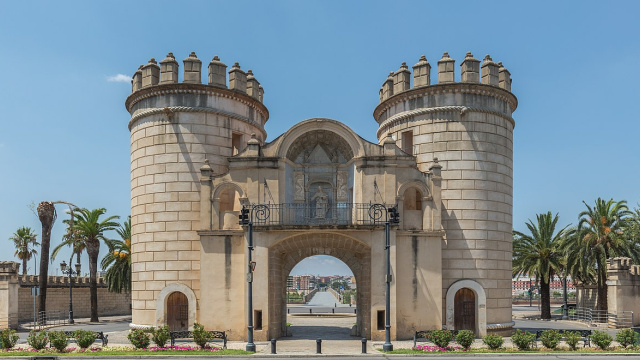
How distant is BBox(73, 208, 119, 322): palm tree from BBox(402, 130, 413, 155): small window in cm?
2487

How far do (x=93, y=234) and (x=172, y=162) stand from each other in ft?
59.7

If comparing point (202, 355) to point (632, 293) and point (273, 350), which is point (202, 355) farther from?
point (632, 293)

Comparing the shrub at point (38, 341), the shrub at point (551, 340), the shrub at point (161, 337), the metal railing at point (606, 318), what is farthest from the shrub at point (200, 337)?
the metal railing at point (606, 318)

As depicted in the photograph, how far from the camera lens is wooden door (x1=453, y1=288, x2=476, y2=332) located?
29.1m

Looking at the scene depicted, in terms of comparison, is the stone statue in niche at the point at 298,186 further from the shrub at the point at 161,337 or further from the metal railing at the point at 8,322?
the metal railing at the point at 8,322

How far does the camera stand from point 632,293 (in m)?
38.9

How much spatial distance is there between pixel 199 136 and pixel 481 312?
1641 centimetres

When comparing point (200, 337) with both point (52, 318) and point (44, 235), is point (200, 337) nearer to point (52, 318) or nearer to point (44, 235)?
point (44, 235)

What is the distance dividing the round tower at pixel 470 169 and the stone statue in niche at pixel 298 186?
5979 mm

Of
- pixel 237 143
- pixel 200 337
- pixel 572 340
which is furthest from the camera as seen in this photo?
pixel 237 143

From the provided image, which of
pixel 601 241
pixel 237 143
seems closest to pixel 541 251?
pixel 601 241

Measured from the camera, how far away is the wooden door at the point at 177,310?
2917 centimetres

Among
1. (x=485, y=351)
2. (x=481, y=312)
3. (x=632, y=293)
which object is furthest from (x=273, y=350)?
(x=632, y=293)

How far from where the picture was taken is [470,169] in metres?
29.8
